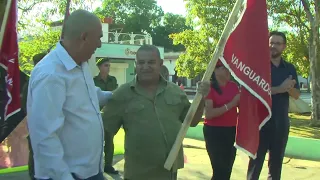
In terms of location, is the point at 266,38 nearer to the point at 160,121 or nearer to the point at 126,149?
the point at 160,121

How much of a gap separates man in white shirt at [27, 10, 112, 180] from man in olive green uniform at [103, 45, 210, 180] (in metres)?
0.66

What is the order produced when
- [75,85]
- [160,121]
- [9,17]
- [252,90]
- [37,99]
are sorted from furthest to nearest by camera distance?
[9,17] < [252,90] < [160,121] < [75,85] < [37,99]

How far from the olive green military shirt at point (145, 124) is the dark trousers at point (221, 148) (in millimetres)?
1448

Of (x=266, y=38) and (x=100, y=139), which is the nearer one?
(x=100, y=139)

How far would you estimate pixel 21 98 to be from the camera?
4.83 meters

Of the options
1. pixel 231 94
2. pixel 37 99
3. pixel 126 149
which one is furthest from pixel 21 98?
pixel 37 99

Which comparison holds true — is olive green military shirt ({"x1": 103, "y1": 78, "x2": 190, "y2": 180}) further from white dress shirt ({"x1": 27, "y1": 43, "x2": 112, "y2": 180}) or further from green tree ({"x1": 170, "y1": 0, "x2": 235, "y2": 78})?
green tree ({"x1": 170, "y1": 0, "x2": 235, "y2": 78})

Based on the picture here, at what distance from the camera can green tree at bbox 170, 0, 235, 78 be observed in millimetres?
17156

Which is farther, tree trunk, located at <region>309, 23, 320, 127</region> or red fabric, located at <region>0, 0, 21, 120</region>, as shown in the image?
tree trunk, located at <region>309, 23, 320, 127</region>

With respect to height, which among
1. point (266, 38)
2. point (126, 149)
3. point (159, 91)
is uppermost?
point (266, 38)

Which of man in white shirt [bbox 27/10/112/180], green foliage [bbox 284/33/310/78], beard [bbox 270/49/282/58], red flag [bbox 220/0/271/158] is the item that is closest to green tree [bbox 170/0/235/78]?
green foliage [bbox 284/33/310/78]

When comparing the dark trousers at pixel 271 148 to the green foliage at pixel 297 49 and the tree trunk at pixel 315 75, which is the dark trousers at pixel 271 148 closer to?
the tree trunk at pixel 315 75

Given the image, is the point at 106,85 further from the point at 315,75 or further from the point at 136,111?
the point at 315,75

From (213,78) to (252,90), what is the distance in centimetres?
106
